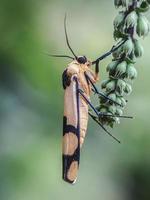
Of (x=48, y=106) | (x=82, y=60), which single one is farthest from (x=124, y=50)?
(x=48, y=106)

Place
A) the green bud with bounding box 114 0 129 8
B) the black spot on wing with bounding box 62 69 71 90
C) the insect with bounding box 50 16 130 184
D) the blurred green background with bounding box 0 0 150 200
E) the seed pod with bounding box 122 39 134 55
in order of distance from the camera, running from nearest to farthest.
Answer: the green bud with bounding box 114 0 129 8
the seed pod with bounding box 122 39 134 55
the insect with bounding box 50 16 130 184
the black spot on wing with bounding box 62 69 71 90
the blurred green background with bounding box 0 0 150 200

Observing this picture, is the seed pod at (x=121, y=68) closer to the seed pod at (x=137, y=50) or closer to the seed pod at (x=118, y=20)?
the seed pod at (x=137, y=50)

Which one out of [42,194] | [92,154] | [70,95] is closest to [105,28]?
[92,154]

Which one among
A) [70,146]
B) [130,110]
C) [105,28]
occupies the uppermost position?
[105,28]

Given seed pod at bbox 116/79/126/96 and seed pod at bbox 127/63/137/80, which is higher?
seed pod at bbox 127/63/137/80

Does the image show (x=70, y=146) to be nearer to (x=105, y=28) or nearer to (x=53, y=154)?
(x=53, y=154)

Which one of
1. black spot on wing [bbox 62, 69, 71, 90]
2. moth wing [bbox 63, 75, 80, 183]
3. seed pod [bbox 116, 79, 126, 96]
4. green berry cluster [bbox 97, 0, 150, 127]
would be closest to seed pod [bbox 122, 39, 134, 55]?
green berry cluster [bbox 97, 0, 150, 127]

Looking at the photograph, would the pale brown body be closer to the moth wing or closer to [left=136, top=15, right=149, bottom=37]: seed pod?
the moth wing
